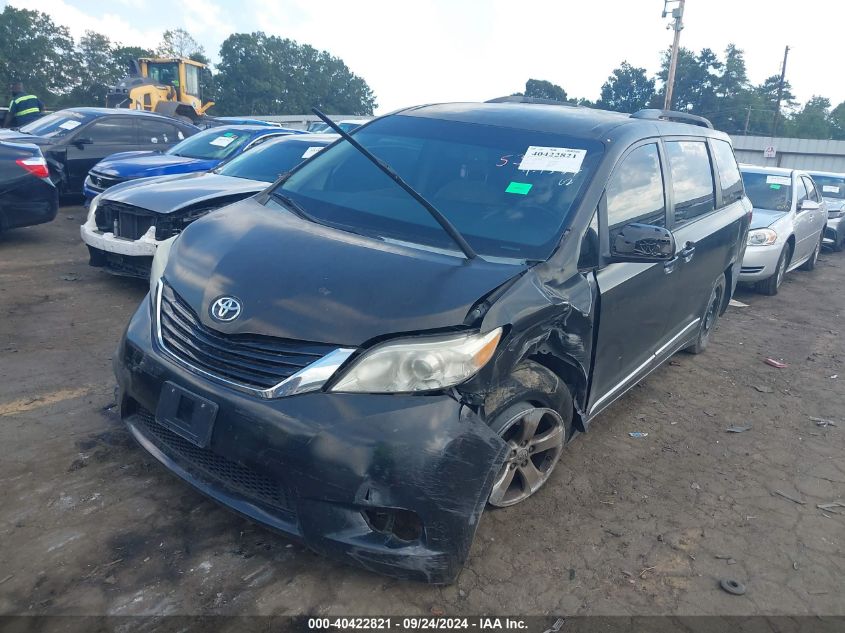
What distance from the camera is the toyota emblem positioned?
2.52m

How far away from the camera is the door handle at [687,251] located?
4102 mm

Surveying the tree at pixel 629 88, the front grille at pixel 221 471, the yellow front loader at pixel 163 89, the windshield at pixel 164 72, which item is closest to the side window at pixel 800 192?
the front grille at pixel 221 471

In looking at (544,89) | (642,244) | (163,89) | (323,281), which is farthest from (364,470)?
(544,89)

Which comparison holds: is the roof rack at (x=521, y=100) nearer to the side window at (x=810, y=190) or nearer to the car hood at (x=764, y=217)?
the car hood at (x=764, y=217)

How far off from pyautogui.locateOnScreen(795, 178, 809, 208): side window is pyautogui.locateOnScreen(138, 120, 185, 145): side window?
10.2 m

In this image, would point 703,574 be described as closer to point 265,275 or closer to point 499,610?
point 499,610

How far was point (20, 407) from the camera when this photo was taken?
374 centimetres

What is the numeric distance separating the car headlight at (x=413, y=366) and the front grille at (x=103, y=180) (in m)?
6.57

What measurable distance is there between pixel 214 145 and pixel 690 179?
256 inches

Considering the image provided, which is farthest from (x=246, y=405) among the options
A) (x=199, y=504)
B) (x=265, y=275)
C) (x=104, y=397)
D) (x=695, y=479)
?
(x=695, y=479)

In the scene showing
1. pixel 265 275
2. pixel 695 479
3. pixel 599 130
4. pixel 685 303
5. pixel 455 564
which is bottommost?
pixel 695 479

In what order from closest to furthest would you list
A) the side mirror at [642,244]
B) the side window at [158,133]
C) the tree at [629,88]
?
1. the side mirror at [642,244]
2. the side window at [158,133]
3. the tree at [629,88]

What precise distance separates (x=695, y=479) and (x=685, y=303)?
1.33m

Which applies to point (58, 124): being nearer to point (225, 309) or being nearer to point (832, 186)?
point (225, 309)
